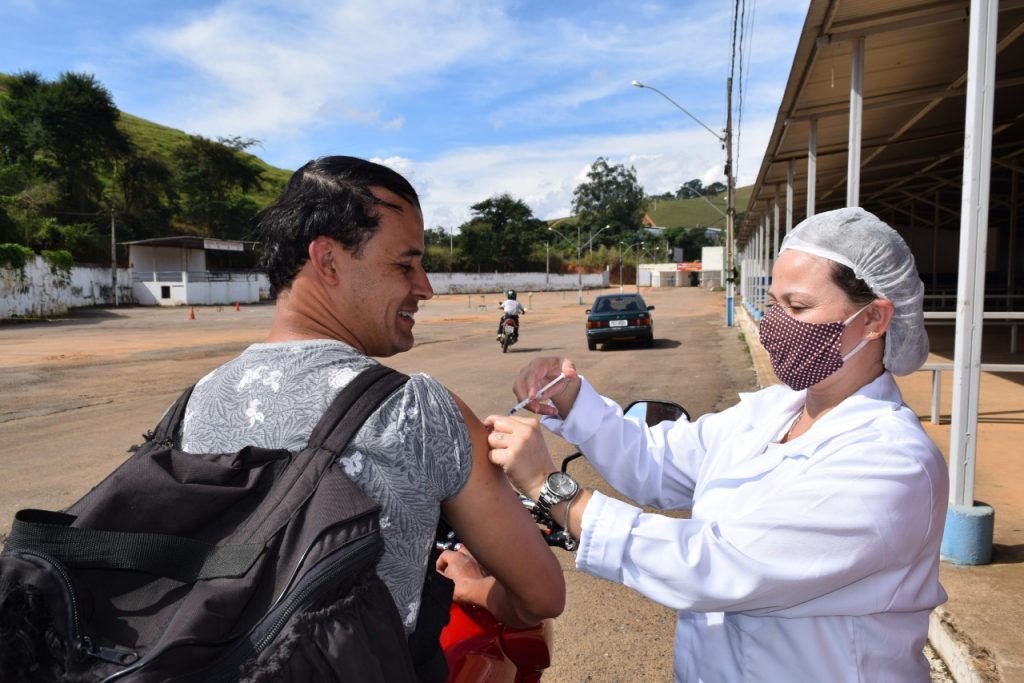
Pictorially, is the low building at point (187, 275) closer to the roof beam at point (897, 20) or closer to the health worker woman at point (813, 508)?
the roof beam at point (897, 20)

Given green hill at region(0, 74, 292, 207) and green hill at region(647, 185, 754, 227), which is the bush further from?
green hill at region(647, 185, 754, 227)

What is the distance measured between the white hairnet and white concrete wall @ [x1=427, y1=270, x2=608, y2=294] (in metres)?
60.1

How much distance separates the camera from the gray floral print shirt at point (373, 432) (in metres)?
1.25

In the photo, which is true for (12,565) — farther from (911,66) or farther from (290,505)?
(911,66)

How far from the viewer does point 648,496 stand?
229cm

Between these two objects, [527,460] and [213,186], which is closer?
[527,460]

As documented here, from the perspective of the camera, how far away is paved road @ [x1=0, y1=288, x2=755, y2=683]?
145 inches

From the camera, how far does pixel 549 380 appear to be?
7.43ft

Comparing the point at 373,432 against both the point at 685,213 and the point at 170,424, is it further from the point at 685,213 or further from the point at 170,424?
the point at 685,213

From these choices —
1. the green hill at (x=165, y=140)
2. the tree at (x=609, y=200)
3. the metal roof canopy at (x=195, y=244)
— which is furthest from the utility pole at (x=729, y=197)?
the tree at (x=609, y=200)

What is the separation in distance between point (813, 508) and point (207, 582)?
1124mm

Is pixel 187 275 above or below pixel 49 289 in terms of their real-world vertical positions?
above

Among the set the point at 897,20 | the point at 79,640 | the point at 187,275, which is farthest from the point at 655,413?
the point at 187,275

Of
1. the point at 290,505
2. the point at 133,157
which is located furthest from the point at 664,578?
the point at 133,157
